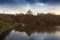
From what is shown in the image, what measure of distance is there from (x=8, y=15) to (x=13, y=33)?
53cm

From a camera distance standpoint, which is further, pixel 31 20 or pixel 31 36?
pixel 31 36

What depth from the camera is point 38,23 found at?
2.30 m

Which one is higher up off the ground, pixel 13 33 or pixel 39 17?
pixel 39 17

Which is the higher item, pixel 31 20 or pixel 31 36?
pixel 31 20

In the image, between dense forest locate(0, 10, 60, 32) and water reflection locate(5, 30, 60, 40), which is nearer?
dense forest locate(0, 10, 60, 32)

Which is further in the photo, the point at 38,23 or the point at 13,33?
the point at 13,33

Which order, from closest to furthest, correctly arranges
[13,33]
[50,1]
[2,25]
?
[50,1], [2,25], [13,33]

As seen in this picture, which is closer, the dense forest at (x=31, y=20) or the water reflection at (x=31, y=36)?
the dense forest at (x=31, y=20)

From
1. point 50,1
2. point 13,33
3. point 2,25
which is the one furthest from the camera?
point 13,33

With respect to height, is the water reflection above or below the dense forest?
below

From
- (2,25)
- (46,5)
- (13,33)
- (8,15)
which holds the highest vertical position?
(46,5)

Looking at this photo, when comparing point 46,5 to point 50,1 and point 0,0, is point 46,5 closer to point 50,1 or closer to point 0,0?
point 50,1

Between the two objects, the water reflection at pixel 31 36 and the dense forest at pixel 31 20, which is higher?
the dense forest at pixel 31 20

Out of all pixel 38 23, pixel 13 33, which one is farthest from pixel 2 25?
pixel 38 23
